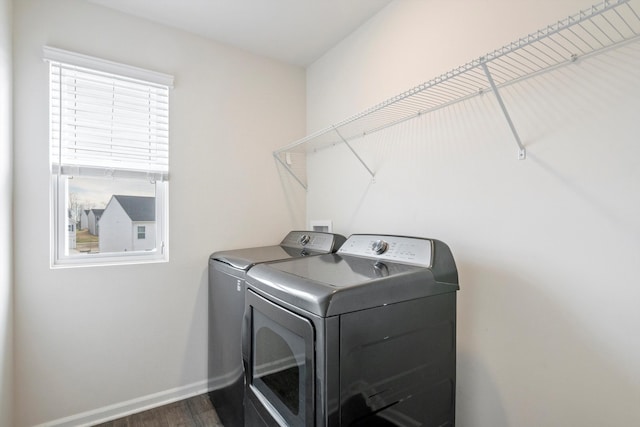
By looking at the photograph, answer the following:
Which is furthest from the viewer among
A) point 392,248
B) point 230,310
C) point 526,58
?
point 230,310

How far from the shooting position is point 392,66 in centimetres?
173

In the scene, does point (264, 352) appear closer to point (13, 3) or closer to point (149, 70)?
point (149, 70)

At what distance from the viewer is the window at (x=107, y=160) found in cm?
173

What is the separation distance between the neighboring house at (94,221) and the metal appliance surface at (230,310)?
28.2 inches

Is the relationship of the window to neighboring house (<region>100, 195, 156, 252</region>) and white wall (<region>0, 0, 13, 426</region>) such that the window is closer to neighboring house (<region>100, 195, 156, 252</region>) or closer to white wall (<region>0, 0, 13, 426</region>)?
neighboring house (<region>100, 195, 156, 252</region>)

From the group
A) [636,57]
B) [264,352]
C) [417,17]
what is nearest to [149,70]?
[417,17]

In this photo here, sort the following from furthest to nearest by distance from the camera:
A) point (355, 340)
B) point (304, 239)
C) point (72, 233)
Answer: point (304, 239), point (72, 233), point (355, 340)

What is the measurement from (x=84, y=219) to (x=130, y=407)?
1235 mm

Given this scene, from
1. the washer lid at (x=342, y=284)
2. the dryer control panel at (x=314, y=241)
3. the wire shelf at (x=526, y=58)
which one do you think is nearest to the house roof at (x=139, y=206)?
the dryer control panel at (x=314, y=241)

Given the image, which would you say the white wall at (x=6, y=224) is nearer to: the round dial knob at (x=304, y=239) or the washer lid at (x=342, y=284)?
the washer lid at (x=342, y=284)

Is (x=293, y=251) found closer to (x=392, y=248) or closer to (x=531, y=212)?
(x=392, y=248)

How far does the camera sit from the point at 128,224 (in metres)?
1.99

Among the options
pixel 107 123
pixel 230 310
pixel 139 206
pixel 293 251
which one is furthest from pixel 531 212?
pixel 107 123

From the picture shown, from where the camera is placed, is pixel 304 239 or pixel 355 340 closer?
pixel 355 340
